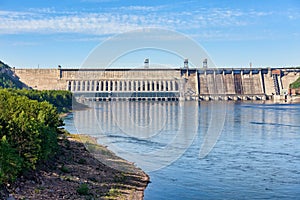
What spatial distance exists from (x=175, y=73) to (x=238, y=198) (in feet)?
395

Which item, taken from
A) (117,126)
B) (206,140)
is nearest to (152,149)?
(206,140)

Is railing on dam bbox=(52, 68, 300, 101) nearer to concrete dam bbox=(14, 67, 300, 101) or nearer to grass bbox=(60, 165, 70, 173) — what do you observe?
concrete dam bbox=(14, 67, 300, 101)

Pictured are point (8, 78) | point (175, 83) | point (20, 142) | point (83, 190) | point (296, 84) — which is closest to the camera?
point (83, 190)

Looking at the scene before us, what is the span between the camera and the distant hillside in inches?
4783

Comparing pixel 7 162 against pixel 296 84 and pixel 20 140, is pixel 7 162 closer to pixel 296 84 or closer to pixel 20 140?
pixel 20 140

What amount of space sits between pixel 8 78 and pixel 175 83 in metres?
44.3

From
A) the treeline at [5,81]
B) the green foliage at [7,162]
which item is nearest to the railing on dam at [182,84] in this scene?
the treeline at [5,81]

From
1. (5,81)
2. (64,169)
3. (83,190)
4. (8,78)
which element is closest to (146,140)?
(64,169)

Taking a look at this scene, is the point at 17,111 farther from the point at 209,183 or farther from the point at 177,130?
the point at 177,130

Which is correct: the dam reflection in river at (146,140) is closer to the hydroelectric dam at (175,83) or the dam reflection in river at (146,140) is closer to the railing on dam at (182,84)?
the railing on dam at (182,84)

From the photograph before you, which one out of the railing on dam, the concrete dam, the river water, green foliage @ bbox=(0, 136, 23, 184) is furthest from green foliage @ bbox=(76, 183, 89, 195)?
the concrete dam

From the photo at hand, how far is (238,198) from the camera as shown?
2091 cm

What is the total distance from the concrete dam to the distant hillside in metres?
2.08

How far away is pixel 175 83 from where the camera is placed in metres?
137
